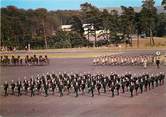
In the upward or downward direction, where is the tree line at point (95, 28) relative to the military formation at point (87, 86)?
upward

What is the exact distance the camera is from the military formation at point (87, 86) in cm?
3145

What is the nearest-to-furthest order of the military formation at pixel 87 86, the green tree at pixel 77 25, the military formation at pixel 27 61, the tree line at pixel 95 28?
1. the military formation at pixel 87 86
2. the military formation at pixel 27 61
3. the tree line at pixel 95 28
4. the green tree at pixel 77 25

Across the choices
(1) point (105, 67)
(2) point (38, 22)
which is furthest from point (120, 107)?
(2) point (38, 22)

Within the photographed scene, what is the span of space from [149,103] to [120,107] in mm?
2290

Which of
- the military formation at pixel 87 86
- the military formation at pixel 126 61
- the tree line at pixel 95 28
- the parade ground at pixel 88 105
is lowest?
the parade ground at pixel 88 105

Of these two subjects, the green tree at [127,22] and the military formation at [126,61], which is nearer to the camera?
the military formation at [126,61]

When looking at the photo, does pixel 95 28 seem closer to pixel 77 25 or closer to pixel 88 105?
pixel 77 25

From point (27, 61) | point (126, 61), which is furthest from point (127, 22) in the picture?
point (126, 61)

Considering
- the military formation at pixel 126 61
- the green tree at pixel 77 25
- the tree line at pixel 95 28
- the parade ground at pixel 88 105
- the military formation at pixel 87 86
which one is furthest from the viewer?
the green tree at pixel 77 25

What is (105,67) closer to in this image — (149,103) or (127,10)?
(149,103)

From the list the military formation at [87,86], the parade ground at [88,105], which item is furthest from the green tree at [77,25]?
the parade ground at [88,105]

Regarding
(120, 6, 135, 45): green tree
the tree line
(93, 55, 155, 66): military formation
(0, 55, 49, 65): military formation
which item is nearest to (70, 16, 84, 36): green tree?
the tree line

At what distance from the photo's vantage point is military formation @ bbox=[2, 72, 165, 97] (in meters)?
31.5

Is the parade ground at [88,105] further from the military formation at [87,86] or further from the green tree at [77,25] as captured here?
the green tree at [77,25]
